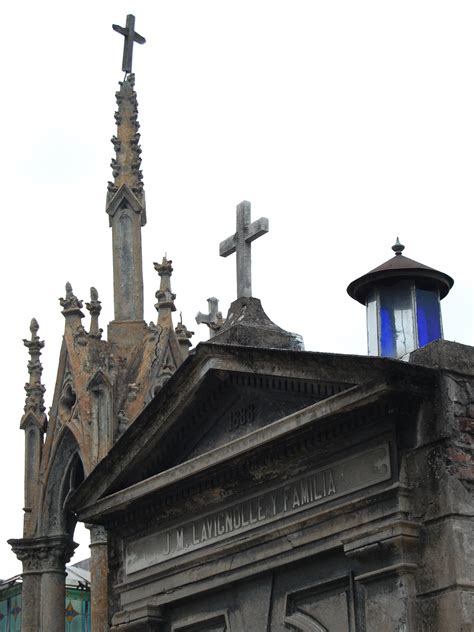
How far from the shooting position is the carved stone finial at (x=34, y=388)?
784 inches

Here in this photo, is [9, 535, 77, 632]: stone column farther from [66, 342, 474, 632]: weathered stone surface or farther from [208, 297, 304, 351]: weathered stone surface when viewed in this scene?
[208, 297, 304, 351]: weathered stone surface

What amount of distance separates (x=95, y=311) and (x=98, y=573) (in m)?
3.55

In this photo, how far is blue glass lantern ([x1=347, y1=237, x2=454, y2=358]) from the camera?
1266 centimetres

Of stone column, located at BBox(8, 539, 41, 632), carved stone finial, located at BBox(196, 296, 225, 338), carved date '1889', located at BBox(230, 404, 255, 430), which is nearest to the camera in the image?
carved date '1889', located at BBox(230, 404, 255, 430)

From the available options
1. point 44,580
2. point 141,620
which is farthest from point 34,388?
point 141,620

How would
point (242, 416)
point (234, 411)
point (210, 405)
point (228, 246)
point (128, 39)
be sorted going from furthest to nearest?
point (128, 39)
point (228, 246)
point (210, 405)
point (234, 411)
point (242, 416)

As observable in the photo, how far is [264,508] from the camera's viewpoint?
487 inches

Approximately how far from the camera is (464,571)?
10539mm

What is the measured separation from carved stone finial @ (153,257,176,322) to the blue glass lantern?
6951 mm

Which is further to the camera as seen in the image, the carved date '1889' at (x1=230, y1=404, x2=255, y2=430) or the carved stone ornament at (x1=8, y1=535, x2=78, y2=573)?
the carved stone ornament at (x1=8, y1=535, x2=78, y2=573)

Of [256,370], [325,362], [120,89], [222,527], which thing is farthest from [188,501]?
[120,89]

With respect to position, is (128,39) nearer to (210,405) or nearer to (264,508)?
(210,405)

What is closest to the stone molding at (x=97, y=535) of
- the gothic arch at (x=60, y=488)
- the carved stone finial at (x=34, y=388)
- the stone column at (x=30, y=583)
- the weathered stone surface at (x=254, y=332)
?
the gothic arch at (x=60, y=488)

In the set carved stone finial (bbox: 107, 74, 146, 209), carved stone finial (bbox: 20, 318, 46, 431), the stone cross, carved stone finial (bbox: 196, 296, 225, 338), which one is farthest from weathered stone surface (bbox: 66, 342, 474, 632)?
carved stone finial (bbox: 107, 74, 146, 209)
